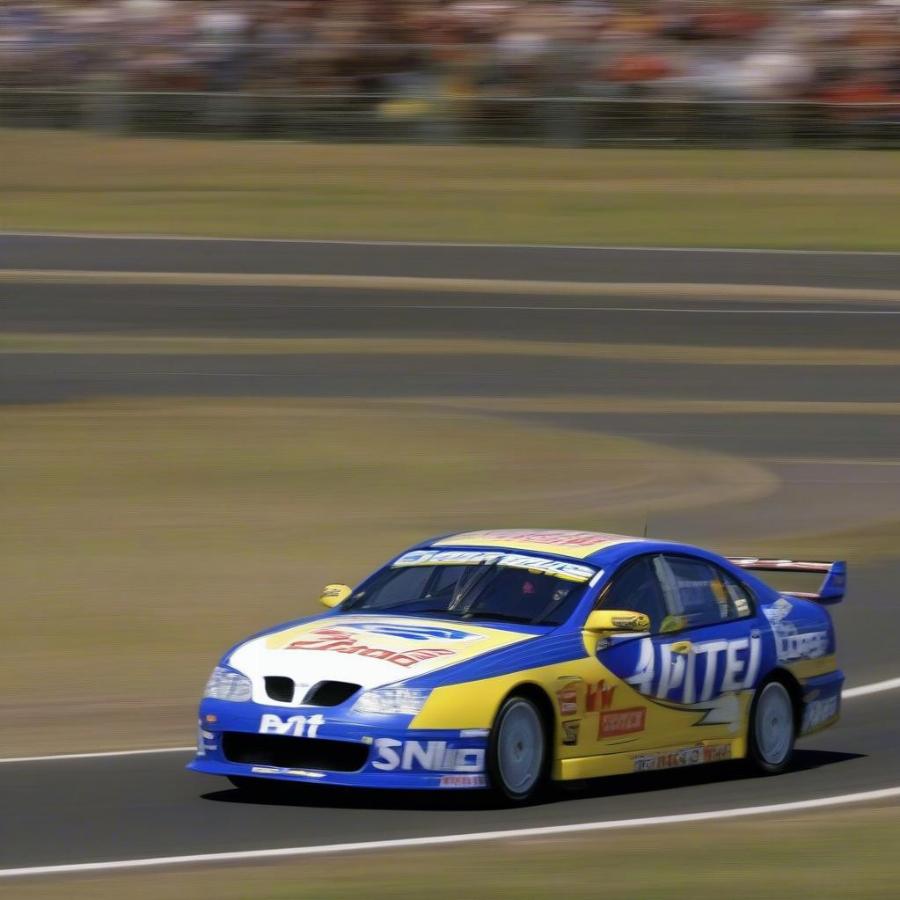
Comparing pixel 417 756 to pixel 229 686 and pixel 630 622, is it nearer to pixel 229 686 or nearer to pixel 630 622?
pixel 229 686

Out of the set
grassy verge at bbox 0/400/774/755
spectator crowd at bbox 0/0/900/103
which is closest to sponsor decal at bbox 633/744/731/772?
grassy verge at bbox 0/400/774/755

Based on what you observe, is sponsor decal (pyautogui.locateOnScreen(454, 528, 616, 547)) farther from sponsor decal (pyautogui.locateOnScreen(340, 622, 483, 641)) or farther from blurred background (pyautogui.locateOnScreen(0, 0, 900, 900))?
blurred background (pyautogui.locateOnScreen(0, 0, 900, 900))

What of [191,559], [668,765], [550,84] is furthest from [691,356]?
[668,765]

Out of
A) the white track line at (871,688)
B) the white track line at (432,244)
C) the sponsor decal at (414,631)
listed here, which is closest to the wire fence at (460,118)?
the white track line at (432,244)

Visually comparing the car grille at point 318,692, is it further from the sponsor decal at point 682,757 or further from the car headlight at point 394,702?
the sponsor decal at point 682,757

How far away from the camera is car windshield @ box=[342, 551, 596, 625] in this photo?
9.01 metres

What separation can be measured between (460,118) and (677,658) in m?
30.5

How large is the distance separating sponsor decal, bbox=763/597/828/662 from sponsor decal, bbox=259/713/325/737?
277cm

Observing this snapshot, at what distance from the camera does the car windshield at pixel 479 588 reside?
901 centimetres

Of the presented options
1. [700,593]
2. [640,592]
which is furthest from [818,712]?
[640,592]

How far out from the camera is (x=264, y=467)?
18.8m

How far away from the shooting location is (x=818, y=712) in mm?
10102

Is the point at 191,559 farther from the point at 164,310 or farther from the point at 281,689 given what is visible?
the point at 164,310

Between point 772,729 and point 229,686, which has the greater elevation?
point 229,686
